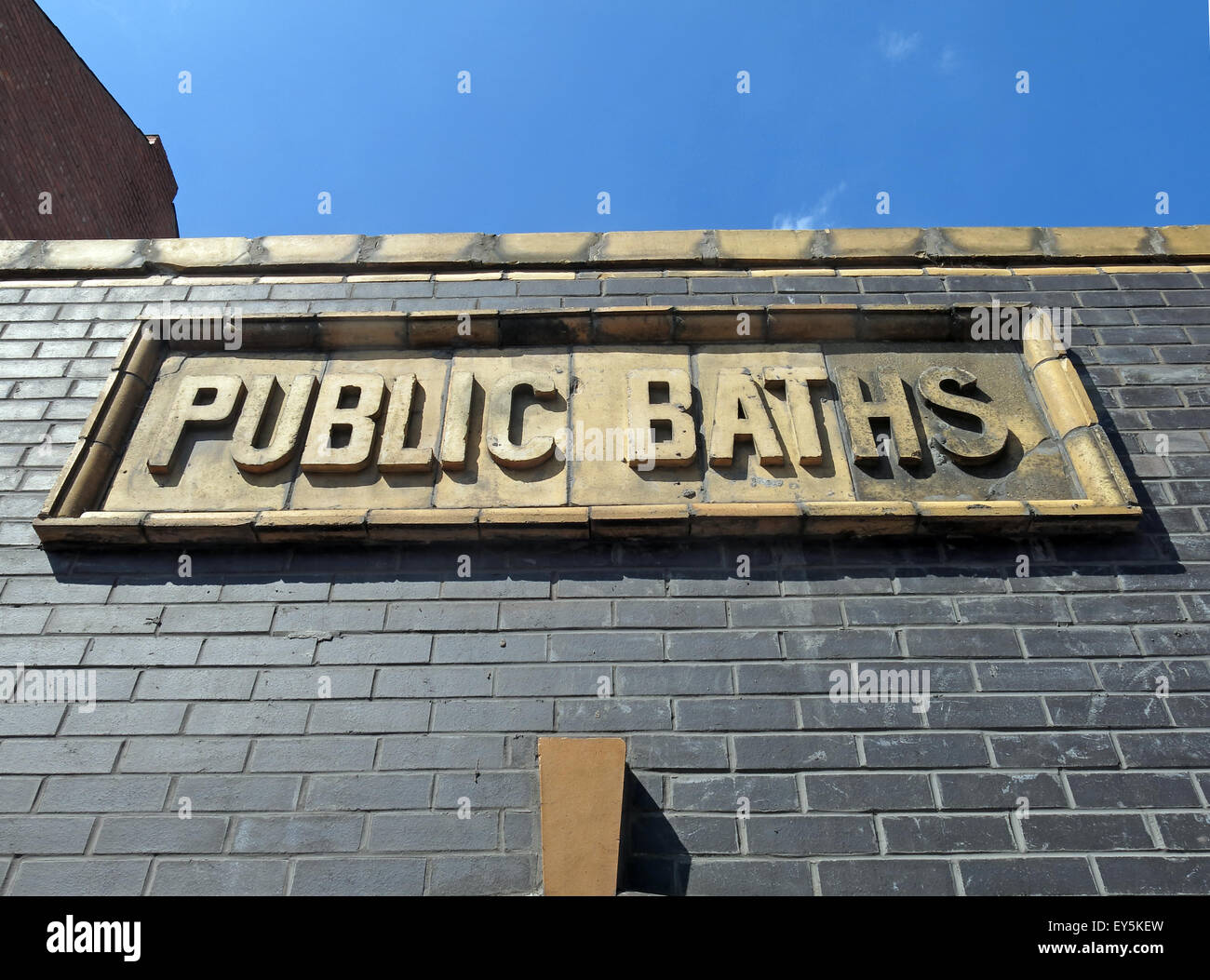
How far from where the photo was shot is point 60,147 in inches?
370

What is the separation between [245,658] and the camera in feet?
11.1

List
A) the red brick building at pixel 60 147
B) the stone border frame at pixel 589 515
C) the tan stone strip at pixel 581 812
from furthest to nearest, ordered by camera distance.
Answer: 1. the red brick building at pixel 60 147
2. the stone border frame at pixel 589 515
3. the tan stone strip at pixel 581 812

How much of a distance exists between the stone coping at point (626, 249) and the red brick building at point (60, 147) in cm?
405

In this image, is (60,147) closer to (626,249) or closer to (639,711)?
(626,249)

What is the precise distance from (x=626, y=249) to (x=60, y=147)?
7748mm

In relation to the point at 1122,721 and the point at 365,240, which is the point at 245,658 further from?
the point at 1122,721

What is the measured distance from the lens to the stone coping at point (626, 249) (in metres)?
Result: 4.75

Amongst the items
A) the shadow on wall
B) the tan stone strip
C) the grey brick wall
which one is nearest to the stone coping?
the grey brick wall

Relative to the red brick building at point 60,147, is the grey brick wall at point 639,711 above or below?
below

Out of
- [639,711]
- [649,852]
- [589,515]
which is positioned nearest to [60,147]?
[589,515]

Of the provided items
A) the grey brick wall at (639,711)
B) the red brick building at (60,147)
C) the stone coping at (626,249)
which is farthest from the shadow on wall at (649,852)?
the red brick building at (60,147)

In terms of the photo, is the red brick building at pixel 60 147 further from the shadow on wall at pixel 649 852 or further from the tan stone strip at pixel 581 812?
the shadow on wall at pixel 649 852
